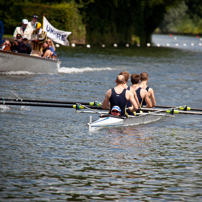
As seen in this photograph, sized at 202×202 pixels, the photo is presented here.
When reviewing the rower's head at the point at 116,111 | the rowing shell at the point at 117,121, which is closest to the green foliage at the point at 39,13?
the rowing shell at the point at 117,121

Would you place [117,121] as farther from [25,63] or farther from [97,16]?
[97,16]

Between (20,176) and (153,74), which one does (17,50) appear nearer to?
(153,74)

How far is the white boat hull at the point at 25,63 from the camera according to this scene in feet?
83.9

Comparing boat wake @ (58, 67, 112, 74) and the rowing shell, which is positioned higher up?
boat wake @ (58, 67, 112, 74)

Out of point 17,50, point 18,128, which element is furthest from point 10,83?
point 18,128

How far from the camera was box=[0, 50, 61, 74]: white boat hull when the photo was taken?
83.9ft

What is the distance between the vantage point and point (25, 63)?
26.4 meters

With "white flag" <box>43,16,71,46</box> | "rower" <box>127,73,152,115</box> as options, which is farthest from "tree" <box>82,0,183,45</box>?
"rower" <box>127,73,152,115</box>

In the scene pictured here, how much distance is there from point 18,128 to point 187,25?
125 meters

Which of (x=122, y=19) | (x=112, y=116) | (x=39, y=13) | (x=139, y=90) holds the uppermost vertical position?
(x=122, y=19)

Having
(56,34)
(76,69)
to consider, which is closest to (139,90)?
(56,34)

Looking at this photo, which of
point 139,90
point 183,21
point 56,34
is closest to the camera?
point 139,90

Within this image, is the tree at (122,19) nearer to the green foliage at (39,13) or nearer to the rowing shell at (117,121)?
the green foliage at (39,13)

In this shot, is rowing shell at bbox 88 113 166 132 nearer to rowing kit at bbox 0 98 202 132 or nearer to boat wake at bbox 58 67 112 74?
rowing kit at bbox 0 98 202 132
